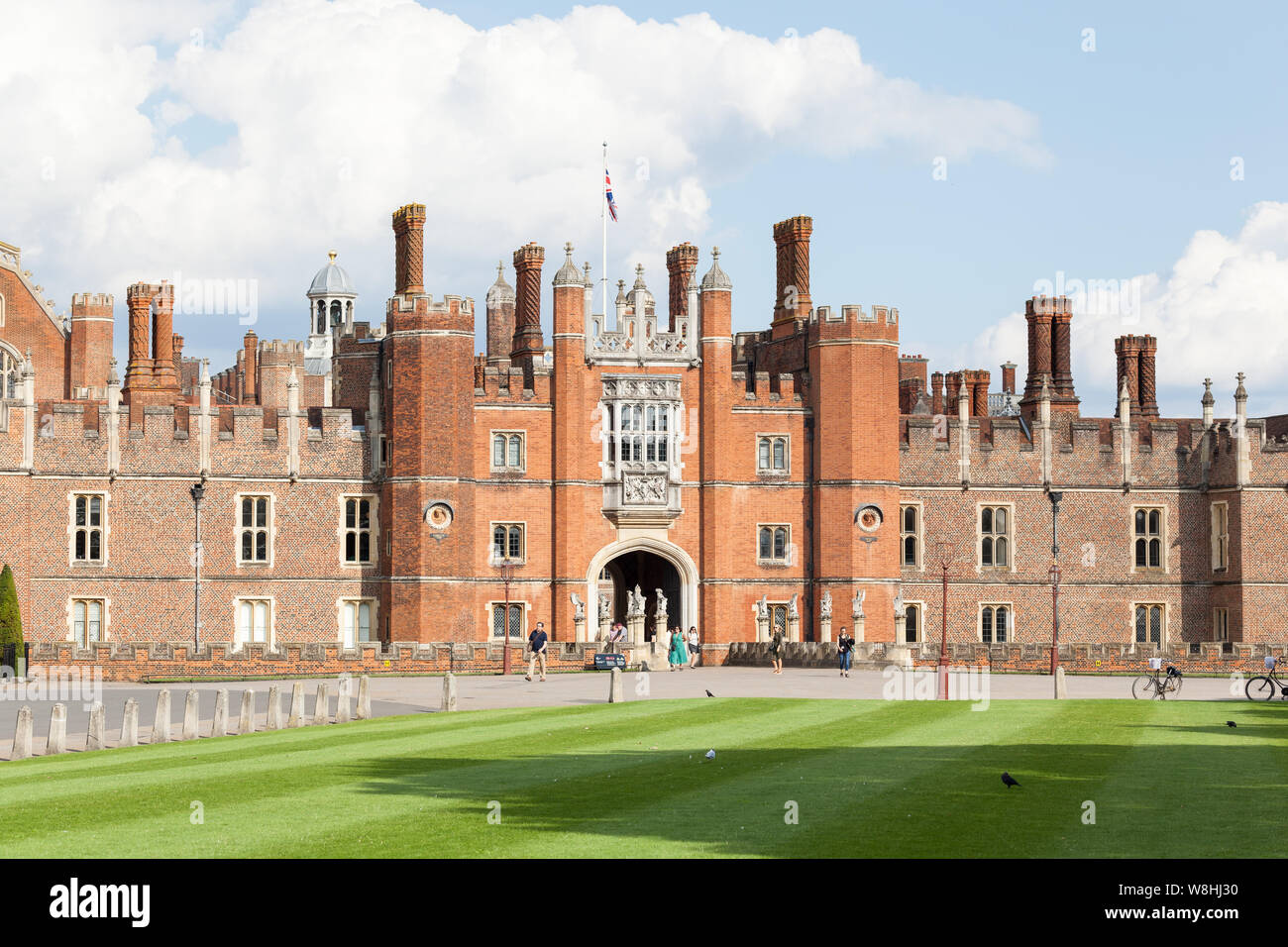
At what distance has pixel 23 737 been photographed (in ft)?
73.0

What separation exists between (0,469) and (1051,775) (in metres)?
35.9

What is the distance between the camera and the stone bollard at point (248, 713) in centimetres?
2597

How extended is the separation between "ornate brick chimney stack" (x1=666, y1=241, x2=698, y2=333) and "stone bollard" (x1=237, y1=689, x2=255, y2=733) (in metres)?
30.6

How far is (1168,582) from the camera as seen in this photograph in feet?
180

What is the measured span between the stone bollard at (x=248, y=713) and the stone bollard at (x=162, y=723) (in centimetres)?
122

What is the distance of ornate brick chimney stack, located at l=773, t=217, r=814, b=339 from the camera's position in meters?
56.3

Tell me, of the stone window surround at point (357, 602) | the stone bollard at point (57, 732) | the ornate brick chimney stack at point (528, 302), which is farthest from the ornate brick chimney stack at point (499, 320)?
the stone bollard at point (57, 732)

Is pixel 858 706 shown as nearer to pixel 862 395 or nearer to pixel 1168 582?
pixel 862 395

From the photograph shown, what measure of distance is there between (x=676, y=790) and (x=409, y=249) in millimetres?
37471

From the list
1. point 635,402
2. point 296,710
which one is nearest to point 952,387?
point 635,402

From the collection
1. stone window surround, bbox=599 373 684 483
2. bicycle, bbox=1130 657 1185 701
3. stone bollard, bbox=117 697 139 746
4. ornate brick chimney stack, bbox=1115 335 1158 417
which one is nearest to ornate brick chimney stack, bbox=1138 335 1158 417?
ornate brick chimney stack, bbox=1115 335 1158 417
